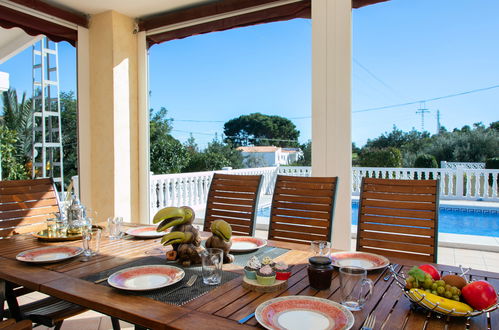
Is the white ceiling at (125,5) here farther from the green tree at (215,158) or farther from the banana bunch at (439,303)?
the banana bunch at (439,303)

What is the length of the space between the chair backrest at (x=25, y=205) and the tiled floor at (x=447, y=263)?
68 centimetres

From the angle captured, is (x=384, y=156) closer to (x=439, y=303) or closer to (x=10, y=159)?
(x=439, y=303)

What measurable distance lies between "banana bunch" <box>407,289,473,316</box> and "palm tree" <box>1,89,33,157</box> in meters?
7.14

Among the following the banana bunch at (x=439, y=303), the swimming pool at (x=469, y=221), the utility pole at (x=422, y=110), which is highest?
the utility pole at (x=422, y=110)

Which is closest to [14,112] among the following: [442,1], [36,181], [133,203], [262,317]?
[133,203]

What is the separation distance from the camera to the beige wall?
4.13m

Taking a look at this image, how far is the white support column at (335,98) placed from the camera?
318 cm

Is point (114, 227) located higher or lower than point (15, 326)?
higher

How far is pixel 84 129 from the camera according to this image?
4.30 meters

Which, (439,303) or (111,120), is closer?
(439,303)

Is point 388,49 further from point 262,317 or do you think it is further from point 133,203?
point 262,317

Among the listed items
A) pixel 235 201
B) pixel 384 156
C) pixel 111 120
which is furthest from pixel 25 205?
pixel 384 156

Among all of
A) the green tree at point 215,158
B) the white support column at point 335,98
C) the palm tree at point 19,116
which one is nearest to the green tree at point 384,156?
the green tree at point 215,158

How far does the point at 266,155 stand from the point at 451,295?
621 cm
